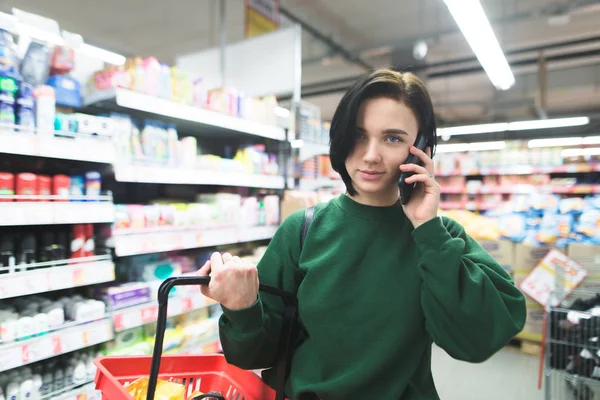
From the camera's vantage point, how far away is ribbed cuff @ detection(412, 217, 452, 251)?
32.8 inches

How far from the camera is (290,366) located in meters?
1.04

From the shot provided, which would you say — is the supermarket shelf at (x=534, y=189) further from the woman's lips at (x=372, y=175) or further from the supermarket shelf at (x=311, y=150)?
the woman's lips at (x=372, y=175)

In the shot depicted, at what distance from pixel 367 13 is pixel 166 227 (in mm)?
6218

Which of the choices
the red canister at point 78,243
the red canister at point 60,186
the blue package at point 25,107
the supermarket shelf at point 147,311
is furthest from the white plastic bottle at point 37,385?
the blue package at point 25,107

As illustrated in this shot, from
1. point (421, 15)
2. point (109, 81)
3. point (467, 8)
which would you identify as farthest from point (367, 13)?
point (109, 81)

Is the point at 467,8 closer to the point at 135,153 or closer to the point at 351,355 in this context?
the point at 135,153

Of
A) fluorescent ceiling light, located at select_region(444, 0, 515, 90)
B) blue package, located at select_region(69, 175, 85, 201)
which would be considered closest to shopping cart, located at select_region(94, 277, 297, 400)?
blue package, located at select_region(69, 175, 85, 201)

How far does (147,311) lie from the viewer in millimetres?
2174

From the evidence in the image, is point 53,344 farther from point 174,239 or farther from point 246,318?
point 246,318

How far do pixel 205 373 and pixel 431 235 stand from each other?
776 mm

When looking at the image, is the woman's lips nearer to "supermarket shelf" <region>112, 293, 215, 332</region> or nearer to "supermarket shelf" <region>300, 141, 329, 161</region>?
"supermarket shelf" <region>112, 293, 215, 332</region>

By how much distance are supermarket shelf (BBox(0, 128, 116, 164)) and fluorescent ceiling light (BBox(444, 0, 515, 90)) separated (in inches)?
113

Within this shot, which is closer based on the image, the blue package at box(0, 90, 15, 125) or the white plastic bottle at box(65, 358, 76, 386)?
the blue package at box(0, 90, 15, 125)

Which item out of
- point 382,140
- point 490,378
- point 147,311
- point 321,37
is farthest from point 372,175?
point 321,37
